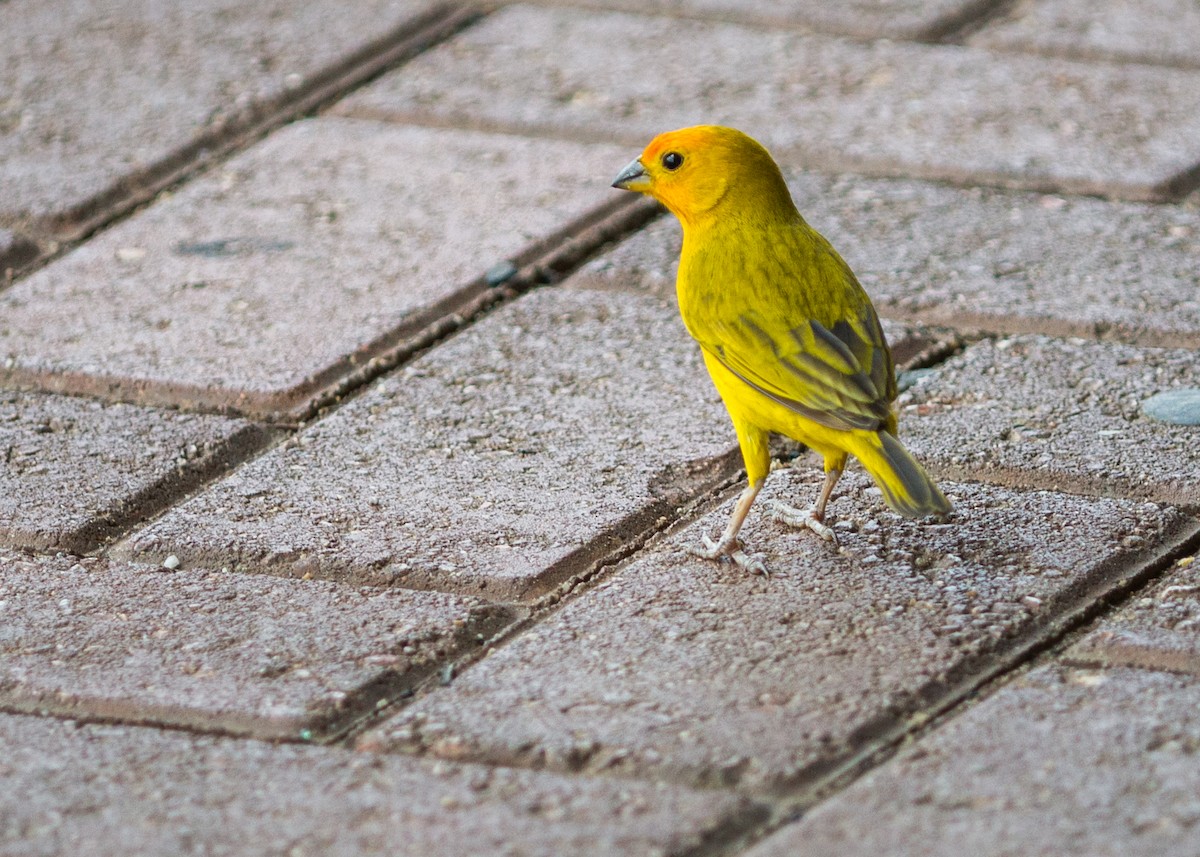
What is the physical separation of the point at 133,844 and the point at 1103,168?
3.45 m

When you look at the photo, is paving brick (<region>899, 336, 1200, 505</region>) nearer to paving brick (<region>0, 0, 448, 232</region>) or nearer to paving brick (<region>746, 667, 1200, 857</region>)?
paving brick (<region>746, 667, 1200, 857</region>)

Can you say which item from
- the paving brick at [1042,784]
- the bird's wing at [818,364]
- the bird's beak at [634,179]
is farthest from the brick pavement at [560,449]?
the bird's beak at [634,179]

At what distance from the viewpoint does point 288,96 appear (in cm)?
553

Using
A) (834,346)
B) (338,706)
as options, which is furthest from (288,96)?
(338,706)

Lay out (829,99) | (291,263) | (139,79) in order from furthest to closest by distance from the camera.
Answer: (139,79) → (829,99) → (291,263)

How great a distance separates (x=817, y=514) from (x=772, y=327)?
14.0 inches

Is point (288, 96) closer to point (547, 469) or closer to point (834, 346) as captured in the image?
point (547, 469)

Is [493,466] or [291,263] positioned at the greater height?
[291,263]

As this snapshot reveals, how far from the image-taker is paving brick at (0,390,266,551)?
3.31 m

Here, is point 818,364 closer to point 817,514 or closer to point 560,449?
point 817,514

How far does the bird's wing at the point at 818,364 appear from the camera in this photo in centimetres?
306

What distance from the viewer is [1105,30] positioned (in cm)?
592

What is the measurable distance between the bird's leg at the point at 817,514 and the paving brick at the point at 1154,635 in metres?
0.55

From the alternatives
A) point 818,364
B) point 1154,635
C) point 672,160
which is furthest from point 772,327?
point 1154,635
